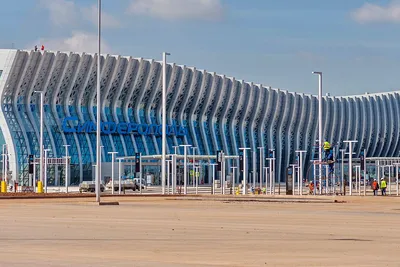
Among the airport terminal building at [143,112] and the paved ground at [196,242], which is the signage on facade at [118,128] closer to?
the airport terminal building at [143,112]

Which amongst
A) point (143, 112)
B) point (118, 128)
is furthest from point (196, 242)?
point (143, 112)

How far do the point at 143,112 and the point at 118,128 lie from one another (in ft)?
18.4

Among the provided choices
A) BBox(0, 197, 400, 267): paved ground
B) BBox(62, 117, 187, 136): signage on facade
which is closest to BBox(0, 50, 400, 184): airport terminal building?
BBox(62, 117, 187, 136): signage on facade

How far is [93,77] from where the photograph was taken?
115 meters

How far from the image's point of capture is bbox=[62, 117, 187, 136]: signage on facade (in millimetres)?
114500

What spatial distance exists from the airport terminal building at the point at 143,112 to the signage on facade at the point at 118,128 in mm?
126

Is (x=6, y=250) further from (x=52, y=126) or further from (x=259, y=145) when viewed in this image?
(x=259, y=145)

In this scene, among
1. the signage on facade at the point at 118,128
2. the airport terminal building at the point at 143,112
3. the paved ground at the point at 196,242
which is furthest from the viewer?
the signage on facade at the point at 118,128

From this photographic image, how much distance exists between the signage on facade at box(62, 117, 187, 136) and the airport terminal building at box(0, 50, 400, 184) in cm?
13

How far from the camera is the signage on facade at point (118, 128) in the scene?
11450 centimetres

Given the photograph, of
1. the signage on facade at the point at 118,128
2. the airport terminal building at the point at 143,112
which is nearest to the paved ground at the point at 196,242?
the airport terminal building at the point at 143,112

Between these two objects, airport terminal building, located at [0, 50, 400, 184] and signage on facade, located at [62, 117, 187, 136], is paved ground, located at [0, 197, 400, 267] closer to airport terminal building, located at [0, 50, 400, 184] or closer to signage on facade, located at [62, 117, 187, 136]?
airport terminal building, located at [0, 50, 400, 184]

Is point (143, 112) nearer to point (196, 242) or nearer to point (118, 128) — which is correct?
point (118, 128)

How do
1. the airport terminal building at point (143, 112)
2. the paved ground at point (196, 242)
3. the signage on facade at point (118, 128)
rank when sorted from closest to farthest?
the paved ground at point (196, 242), the airport terminal building at point (143, 112), the signage on facade at point (118, 128)
